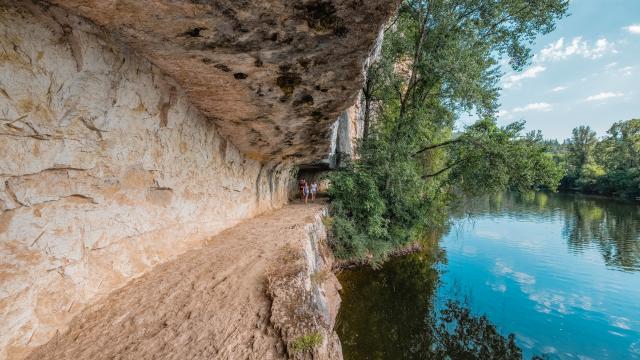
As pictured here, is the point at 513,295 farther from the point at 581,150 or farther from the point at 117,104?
the point at 581,150

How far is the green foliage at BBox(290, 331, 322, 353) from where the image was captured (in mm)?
3025

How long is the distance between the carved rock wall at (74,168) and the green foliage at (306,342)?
237 cm

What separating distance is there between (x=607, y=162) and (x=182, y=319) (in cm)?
5596

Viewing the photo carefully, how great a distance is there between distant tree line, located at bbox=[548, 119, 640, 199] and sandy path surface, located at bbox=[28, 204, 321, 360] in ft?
131

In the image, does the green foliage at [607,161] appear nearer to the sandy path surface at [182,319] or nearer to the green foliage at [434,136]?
the green foliage at [434,136]

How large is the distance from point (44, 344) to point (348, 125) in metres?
12.2

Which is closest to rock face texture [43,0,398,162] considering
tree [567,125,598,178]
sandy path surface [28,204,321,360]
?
sandy path surface [28,204,321,360]

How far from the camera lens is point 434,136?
13523 mm

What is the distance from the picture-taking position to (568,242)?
16.1m

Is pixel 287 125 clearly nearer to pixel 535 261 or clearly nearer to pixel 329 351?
pixel 329 351

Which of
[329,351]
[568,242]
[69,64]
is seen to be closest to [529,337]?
[329,351]

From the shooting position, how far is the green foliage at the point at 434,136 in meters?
10.5

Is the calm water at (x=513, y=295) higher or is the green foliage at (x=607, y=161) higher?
the green foliage at (x=607, y=161)

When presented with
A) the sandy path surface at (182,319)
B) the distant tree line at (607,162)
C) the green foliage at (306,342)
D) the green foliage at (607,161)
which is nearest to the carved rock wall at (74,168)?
the sandy path surface at (182,319)
